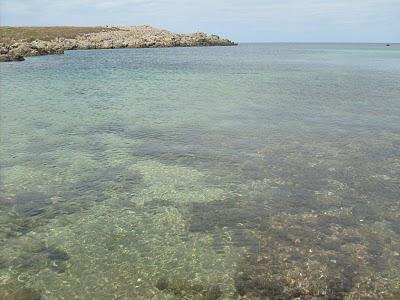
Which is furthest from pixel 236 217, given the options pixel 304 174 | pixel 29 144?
pixel 29 144

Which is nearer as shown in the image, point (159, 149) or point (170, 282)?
point (170, 282)

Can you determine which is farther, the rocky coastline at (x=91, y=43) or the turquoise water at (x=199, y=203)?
the rocky coastline at (x=91, y=43)

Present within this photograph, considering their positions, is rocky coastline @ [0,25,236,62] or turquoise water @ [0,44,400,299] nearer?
turquoise water @ [0,44,400,299]

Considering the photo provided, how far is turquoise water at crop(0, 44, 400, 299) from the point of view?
13.4 m

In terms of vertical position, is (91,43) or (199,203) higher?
(91,43)

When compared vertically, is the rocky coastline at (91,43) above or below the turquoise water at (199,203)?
above

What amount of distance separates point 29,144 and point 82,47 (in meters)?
126

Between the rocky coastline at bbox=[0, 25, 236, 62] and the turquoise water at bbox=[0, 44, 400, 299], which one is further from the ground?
the rocky coastline at bbox=[0, 25, 236, 62]

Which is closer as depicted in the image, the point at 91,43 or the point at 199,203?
the point at 199,203

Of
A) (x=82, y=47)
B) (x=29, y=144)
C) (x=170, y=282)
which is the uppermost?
(x=82, y=47)

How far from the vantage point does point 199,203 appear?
19422 millimetres

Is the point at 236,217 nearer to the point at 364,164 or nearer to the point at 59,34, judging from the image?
the point at 364,164

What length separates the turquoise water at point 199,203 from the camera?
13422mm

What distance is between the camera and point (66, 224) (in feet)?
55.7
